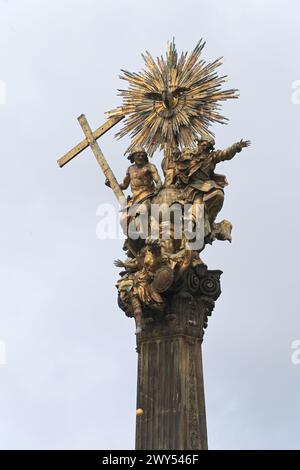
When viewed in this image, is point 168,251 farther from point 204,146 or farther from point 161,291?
point 204,146

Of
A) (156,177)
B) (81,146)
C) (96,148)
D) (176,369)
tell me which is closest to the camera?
(176,369)

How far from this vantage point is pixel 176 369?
21891mm

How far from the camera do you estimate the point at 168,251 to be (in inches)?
889

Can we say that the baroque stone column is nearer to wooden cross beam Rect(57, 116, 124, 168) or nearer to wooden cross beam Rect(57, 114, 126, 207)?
wooden cross beam Rect(57, 114, 126, 207)

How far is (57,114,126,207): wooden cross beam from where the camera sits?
2438 cm

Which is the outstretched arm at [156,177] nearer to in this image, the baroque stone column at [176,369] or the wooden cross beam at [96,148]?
the wooden cross beam at [96,148]

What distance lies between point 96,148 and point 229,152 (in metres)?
3.17

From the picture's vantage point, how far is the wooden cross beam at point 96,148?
960 inches

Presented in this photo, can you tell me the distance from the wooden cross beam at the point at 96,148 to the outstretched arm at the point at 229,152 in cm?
216

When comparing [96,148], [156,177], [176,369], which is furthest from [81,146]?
[176,369]

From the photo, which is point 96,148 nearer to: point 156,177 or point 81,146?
point 81,146

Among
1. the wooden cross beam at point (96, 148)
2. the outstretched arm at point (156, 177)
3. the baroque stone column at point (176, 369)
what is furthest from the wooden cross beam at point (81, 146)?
the baroque stone column at point (176, 369)

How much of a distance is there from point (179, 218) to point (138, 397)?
3494 mm
